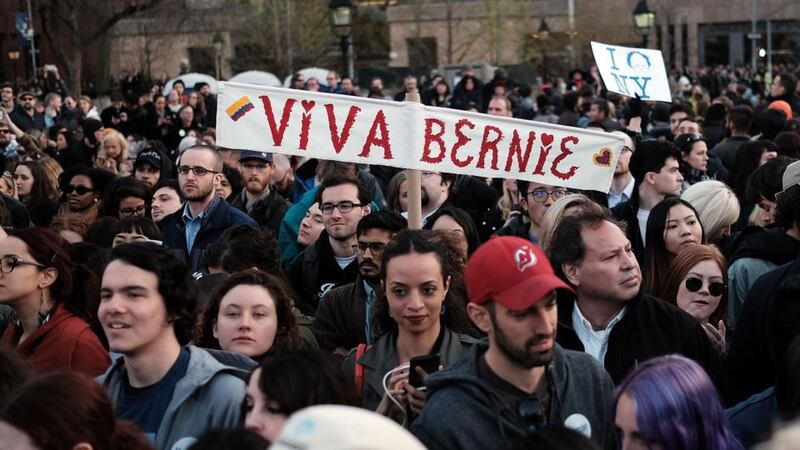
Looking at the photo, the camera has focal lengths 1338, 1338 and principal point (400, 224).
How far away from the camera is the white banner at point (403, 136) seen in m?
6.62

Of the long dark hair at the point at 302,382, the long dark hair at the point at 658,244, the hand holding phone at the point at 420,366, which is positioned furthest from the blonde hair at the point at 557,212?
the long dark hair at the point at 302,382

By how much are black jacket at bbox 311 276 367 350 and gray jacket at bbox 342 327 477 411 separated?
991 mm

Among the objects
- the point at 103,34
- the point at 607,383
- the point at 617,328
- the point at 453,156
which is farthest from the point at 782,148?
the point at 103,34

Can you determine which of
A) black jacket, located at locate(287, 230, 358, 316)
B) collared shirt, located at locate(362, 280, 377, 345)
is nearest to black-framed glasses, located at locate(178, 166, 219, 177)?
black jacket, located at locate(287, 230, 358, 316)

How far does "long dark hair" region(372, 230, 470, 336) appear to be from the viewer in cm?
551

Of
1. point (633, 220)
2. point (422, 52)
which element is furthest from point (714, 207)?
point (422, 52)

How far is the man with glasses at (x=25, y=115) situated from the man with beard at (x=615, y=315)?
1627 centimetres

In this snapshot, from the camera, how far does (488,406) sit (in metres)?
4.35

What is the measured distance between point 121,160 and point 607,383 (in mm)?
10600

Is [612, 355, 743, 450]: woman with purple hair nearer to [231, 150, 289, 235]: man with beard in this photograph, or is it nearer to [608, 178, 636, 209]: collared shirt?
[608, 178, 636, 209]: collared shirt

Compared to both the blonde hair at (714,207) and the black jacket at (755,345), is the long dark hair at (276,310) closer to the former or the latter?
the black jacket at (755,345)

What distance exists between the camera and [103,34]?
37.1m

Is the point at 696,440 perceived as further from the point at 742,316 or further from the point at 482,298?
the point at 742,316

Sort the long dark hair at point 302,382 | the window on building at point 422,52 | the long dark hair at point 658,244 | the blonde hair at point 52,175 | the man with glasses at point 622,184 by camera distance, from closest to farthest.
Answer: the long dark hair at point 302,382 → the long dark hair at point 658,244 → the man with glasses at point 622,184 → the blonde hair at point 52,175 → the window on building at point 422,52
